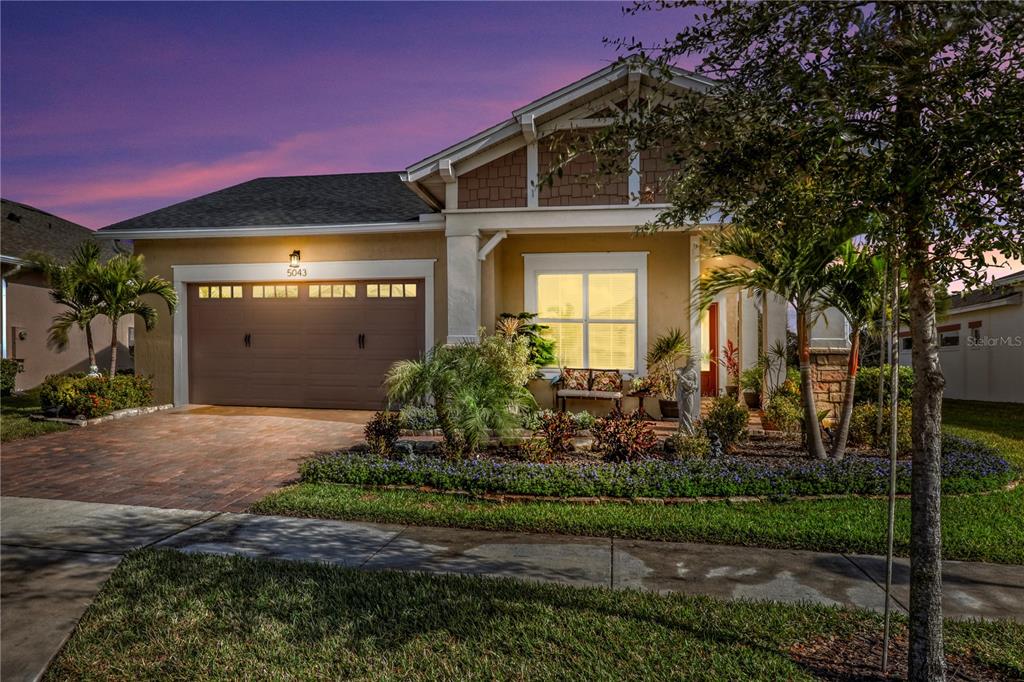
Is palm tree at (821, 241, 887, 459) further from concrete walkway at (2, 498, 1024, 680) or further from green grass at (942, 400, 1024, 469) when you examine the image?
concrete walkway at (2, 498, 1024, 680)

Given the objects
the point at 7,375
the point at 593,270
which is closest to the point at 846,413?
the point at 593,270

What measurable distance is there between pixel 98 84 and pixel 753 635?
12750 mm

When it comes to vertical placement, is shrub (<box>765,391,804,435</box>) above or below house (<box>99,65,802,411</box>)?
below

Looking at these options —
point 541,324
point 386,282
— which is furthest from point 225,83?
point 541,324

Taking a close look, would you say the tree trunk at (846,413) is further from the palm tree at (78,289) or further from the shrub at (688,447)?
the palm tree at (78,289)

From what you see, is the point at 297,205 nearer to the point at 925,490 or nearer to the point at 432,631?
the point at 432,631

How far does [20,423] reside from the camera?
378 inches

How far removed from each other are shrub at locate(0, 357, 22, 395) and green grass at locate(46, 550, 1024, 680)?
13.7 metres

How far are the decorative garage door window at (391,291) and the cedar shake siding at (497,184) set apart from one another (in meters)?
2.28

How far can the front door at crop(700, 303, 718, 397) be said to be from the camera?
14.0 m

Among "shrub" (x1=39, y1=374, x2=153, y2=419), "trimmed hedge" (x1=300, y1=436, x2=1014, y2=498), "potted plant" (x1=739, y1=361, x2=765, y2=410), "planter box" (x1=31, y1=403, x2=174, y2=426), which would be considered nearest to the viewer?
"trimmed hedge" (x1=300, y1=436, x2=1014, y2=498)

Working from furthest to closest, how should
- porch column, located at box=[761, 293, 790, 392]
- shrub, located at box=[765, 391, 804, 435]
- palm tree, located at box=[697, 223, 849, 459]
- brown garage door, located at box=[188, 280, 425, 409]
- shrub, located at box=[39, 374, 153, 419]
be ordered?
brown garage door, located at box=[188, 280, 425, 409]
porch column, located at box=[761, 293, 790, 392]
shrub, located at box=[39, 374, 153, 419]
shrub, located at box=[765, 391, 804, 435]
palm tree, located at box=[697, 223, 849, 459]

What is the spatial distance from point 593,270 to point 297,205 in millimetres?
6673

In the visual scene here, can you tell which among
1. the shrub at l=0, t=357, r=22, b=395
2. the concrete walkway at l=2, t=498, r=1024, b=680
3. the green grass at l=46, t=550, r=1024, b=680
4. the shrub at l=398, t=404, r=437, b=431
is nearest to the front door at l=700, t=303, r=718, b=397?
the shrub at l=398, t=404, r=437, b=431
